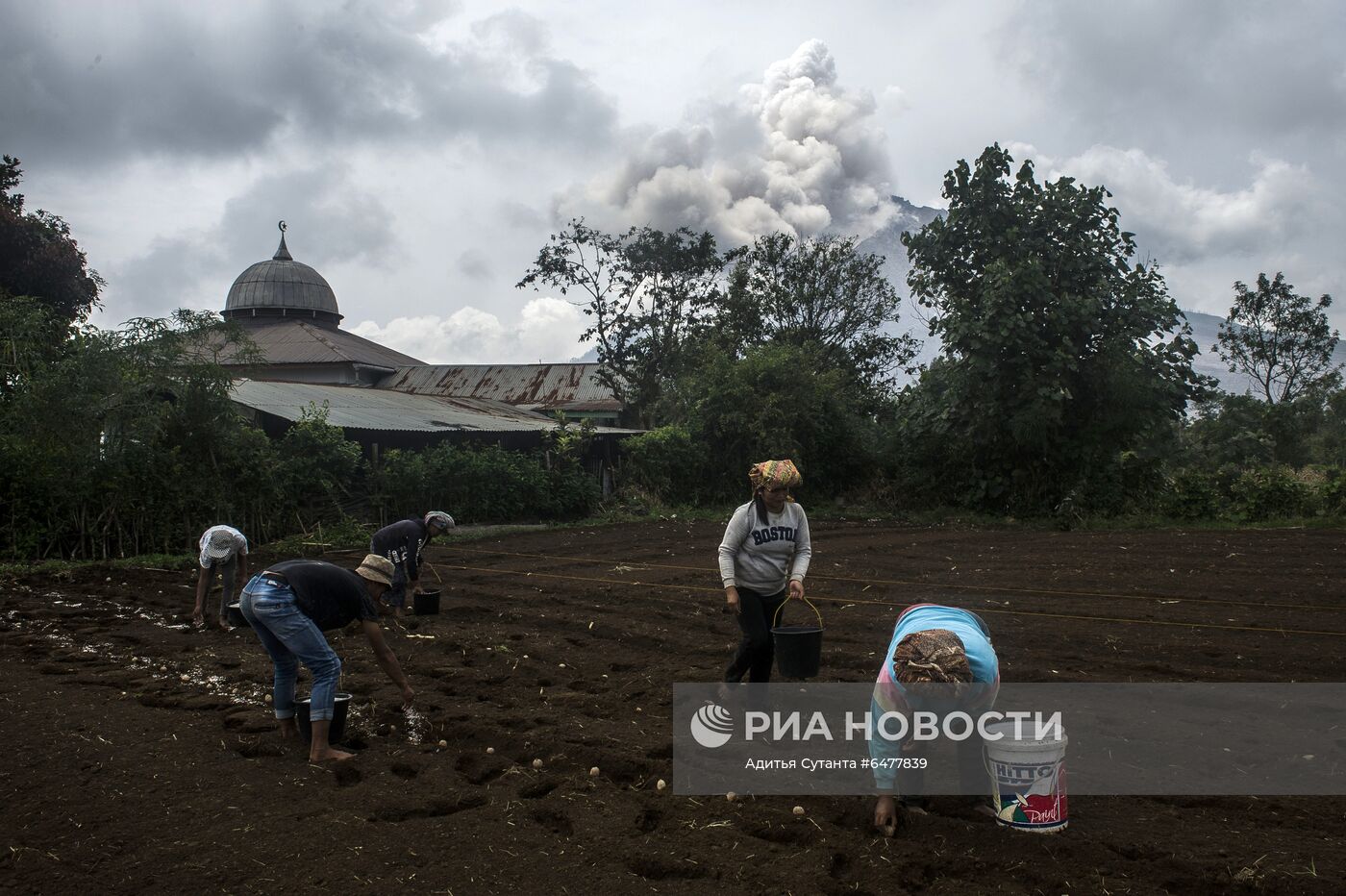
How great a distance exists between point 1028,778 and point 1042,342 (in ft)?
57.5

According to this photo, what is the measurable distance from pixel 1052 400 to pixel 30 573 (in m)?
18.3

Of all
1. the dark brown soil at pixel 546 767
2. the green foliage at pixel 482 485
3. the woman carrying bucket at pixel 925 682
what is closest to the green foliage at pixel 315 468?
the green foliage at pixel 482 485

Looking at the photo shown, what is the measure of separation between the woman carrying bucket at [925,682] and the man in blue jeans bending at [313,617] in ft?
9.40

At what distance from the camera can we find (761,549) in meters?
5.70

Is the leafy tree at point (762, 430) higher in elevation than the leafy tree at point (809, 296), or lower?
lower

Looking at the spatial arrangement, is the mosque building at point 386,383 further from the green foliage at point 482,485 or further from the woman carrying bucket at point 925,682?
the woman carrying bucket at point 925,682

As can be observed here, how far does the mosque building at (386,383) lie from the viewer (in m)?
22.3

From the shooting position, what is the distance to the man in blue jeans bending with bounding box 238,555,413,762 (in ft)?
17.3

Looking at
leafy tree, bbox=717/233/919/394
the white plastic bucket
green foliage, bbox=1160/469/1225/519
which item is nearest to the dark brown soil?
the white plastic bucket

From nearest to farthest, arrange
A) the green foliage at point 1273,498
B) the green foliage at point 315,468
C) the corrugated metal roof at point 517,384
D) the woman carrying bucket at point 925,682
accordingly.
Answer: the woman carrying bucket at point 925,682 < the green foliage at point 315,468 < the green foliage at point 1273,498 < the corrugated metal roof at point 517,384

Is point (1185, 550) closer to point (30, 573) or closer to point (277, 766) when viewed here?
point (277, 766)

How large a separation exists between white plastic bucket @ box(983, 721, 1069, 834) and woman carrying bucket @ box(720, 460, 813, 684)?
5.85 feet

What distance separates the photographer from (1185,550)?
14.2 meters

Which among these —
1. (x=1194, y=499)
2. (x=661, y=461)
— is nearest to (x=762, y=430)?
(x=661, y=461)
